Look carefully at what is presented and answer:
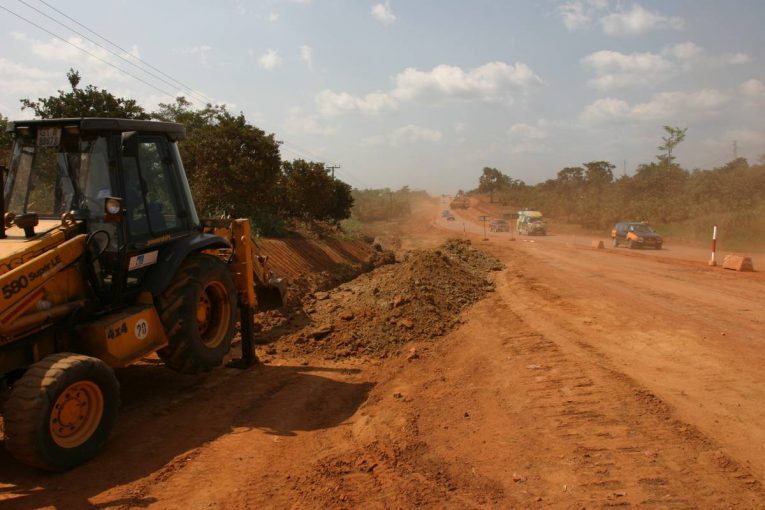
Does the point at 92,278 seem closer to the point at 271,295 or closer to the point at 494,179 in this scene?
the point at 271,295

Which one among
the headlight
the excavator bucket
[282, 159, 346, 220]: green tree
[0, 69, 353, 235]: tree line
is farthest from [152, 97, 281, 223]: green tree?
the headlight

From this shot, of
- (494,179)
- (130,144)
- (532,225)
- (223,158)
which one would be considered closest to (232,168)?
(223,158)

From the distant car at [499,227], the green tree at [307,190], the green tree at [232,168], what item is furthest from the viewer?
the distant car at [499,227]

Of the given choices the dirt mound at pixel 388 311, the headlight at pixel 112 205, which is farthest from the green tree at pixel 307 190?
the headlight at pixel 112 205

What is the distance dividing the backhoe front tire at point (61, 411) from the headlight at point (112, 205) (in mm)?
1217

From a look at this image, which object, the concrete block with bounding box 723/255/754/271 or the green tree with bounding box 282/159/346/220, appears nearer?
the concrete block with bounding box 723/255/754/271

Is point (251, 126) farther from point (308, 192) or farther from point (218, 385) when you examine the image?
point (218, 385)

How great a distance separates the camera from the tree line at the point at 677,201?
28.9m

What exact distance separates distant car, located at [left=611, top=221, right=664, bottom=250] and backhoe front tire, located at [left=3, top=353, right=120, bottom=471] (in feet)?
83.0

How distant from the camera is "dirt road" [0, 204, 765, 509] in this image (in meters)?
3.76

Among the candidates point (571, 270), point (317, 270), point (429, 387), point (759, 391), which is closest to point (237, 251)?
point (429, 387)

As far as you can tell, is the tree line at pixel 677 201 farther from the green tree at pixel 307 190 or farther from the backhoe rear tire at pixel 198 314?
the backhoe rear tire at pixel 198 314

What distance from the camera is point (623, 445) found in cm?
438

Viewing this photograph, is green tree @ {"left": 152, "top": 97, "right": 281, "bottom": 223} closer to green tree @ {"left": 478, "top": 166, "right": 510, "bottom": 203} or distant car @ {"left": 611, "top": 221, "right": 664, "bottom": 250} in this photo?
distant car @ {"left": 611, "top": 221, "right": 664, "bottom": 250}
